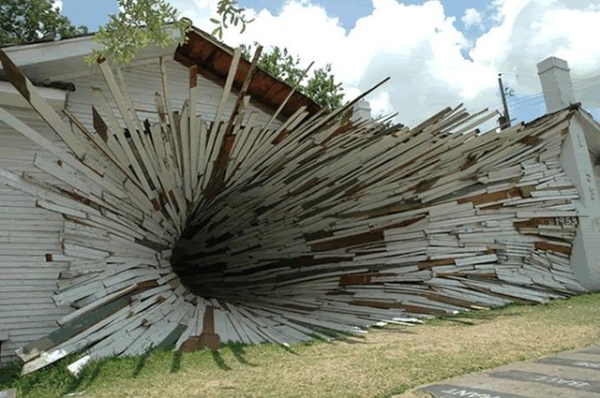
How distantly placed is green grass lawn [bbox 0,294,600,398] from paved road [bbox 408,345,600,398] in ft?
0.68

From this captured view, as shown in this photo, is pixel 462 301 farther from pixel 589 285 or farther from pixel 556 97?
pixel 556 97

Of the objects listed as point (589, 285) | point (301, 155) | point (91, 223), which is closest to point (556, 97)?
point (589, 285)

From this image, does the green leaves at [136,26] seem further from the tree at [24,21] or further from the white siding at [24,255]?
the tree at [24,21]

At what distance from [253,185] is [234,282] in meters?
2.76

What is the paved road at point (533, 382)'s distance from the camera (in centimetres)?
308

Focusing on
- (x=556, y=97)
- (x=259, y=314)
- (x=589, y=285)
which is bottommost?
(x=589, y=285)

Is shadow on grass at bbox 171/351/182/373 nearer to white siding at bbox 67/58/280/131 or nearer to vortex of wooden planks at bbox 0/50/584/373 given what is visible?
vortex of wooden planks at bbox 0/50/584/373

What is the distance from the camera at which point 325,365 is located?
14.2 ft

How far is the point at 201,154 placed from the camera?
A: 20.4 ft

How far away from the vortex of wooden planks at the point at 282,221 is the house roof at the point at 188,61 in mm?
723

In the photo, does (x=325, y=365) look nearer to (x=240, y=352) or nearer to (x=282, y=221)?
(x=240, y=352)

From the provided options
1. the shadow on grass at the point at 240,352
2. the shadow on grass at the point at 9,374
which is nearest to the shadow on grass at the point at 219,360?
the shadow on grass at the point at 240,352

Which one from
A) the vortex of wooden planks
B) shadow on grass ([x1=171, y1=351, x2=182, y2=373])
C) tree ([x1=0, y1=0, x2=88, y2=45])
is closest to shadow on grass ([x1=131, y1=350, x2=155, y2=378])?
the vortex of wooden planks

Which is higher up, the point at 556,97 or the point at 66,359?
the point at 556,97
